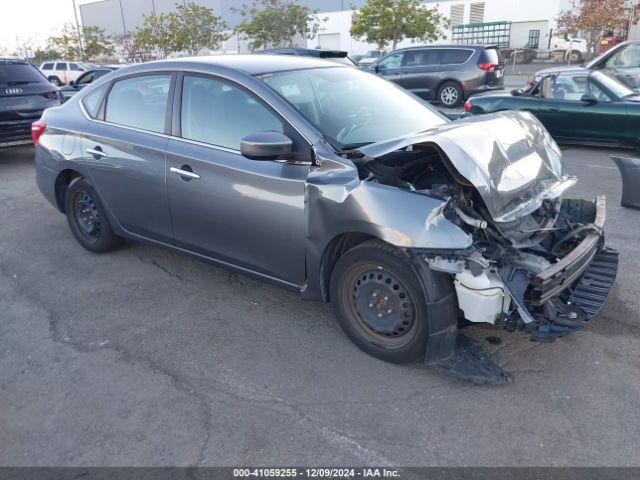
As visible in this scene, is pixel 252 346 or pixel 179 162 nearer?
pixel 252 346

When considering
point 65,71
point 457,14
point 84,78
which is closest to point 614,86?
point 84,78

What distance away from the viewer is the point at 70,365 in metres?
3.47

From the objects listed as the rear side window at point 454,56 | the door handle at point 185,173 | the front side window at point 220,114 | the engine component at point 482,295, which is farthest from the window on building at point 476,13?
the engine component at point 482,295

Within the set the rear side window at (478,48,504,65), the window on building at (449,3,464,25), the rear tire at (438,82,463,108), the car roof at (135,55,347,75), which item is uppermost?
the window on building at (449,3,464,25)

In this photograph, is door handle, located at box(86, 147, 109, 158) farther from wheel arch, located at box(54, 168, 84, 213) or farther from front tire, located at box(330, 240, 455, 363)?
front tire, located at box(330, 240, 455, 363)

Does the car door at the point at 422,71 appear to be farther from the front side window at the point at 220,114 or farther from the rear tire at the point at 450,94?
the front side window at the point at 220,114

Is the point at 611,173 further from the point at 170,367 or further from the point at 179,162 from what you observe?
the point at 170,367

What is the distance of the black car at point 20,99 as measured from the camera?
9086mm

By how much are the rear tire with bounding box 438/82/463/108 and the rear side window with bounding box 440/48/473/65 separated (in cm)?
64

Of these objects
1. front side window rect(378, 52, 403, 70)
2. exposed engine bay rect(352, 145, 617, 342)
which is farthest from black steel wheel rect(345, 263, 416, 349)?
front side window rect(378, 52, 403, 70)

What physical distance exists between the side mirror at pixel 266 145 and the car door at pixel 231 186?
123mm

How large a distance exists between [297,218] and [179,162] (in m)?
1.12

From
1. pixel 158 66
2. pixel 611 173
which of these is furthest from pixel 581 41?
pixel 158 66

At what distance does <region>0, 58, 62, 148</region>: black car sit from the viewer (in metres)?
9.09
